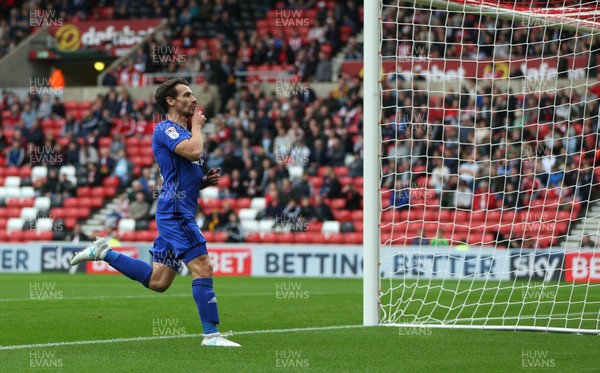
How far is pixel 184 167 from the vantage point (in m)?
8.23

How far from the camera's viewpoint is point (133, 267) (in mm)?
8281

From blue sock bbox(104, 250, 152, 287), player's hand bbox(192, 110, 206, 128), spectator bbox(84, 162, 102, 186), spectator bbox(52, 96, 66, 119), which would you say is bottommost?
spectator bbox(84, 162, 102, 186)

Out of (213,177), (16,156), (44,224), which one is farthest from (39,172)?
(213,177)

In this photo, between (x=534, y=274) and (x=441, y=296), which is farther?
(x=534, y=274)

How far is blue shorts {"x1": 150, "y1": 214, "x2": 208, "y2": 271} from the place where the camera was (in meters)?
8.02

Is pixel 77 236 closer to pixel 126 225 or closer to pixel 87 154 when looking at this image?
pixel 126 225

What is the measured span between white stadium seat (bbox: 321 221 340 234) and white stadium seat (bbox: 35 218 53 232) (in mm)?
6757

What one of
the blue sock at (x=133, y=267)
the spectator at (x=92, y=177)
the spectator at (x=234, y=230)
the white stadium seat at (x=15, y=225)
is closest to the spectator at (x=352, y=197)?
→ the spectator at (x=234, y=230)

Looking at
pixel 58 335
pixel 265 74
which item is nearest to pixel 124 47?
pixel 265 74

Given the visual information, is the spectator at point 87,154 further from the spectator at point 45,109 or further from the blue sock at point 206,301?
the blue sock at point 206,301

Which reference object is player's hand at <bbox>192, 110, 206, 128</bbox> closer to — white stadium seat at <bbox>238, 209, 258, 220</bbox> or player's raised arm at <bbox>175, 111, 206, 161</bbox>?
player's raised arm at <bbox>175, 111, 206, 161</bbox>

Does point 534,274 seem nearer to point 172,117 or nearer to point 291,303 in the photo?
point 291,303

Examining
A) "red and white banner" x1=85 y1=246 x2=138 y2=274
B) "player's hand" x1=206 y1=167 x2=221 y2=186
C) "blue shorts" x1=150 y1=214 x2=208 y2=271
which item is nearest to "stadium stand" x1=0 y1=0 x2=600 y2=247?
"red and white banner" x1=85 y1=246 x2=138 y2=274

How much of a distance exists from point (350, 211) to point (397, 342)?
1436 centimetres
